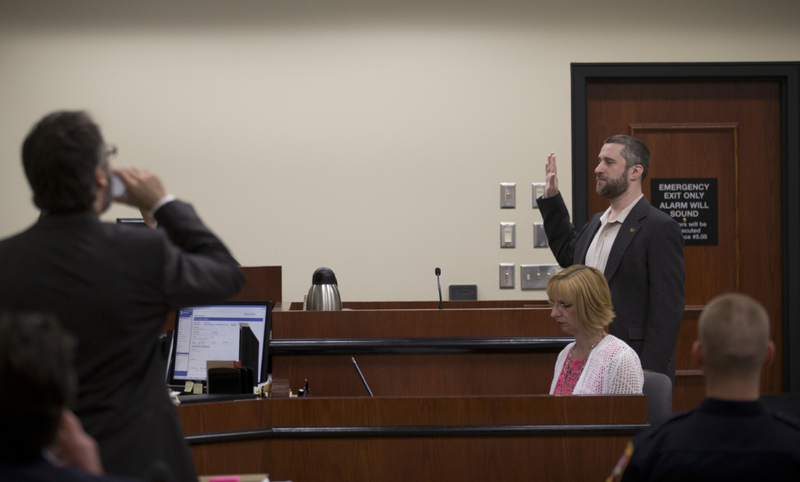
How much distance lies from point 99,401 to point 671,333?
6.98 feet

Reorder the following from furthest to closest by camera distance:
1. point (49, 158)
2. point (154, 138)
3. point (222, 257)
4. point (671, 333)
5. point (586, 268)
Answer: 1. point (154, 138)
2. point (671, 333)
3. point (586, 268)
4. point (222, 257)
5. point (49, 158)

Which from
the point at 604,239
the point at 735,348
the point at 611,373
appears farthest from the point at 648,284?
the point at 735,348

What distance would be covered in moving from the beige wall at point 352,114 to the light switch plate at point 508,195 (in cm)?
3

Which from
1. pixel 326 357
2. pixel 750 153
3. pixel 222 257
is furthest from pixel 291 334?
pixel 750 153

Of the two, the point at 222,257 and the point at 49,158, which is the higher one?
the point at 49,158

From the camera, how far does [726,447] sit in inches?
43.1

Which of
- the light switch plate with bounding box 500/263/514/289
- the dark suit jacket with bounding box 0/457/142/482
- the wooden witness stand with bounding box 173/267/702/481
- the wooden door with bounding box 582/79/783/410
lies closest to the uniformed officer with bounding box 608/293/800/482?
the wooden witness stand with bounding box 173/267/702/481

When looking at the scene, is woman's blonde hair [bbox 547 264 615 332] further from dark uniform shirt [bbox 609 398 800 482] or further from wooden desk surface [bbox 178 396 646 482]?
dark uniform shirt [bbox 609 398 800 482]

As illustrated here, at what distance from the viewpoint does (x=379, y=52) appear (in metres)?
3.81

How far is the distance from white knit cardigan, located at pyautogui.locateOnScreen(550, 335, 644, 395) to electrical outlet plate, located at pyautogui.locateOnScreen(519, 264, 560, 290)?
68.1 inches

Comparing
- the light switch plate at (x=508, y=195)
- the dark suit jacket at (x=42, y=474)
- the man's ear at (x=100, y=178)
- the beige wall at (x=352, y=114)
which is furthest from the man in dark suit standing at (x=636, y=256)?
the dark suit jacket at (x=42, y=474)

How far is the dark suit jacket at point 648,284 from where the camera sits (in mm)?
2576

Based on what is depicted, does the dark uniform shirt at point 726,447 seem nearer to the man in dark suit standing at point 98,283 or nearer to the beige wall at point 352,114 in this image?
the man in dark suit standing at point 98,283

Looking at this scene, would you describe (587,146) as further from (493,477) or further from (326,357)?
(493,477)
